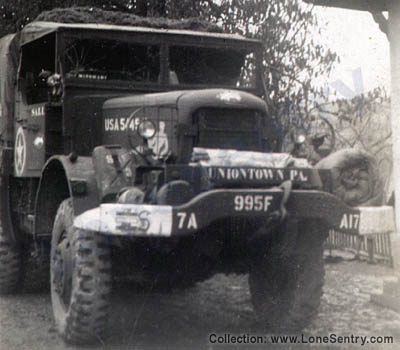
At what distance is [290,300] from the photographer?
516 cm

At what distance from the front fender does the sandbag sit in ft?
5.55

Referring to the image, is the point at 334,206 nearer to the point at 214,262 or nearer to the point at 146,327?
the point at 214,262

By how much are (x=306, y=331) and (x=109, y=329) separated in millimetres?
1507

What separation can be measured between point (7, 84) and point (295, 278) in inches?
139

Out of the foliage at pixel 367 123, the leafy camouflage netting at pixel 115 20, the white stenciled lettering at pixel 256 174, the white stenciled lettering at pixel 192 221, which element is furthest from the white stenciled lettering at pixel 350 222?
the foliage at pixel 367 123

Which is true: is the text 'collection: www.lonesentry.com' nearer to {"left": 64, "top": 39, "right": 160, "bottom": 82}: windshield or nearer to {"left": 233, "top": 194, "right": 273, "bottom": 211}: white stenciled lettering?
{"left": 233, "top": 194, "right": 273, "bottom": 211}: white stenciled lettering

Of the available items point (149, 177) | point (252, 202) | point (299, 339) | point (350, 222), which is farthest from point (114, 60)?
point (299, 339)

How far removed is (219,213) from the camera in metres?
4.08

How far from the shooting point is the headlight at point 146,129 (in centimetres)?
458

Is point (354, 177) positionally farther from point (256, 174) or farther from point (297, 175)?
point (256, 174)

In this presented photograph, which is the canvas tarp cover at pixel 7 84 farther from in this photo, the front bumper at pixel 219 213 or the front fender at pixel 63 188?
the front bumper at pixel 219 213

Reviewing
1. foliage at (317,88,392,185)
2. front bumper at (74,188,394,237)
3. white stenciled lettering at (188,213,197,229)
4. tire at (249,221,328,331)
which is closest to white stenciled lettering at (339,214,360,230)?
front bumper at (74,188,394,237)

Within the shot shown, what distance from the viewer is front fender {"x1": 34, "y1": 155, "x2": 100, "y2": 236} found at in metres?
4.82

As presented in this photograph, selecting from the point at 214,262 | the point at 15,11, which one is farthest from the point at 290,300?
the point at 15,11
